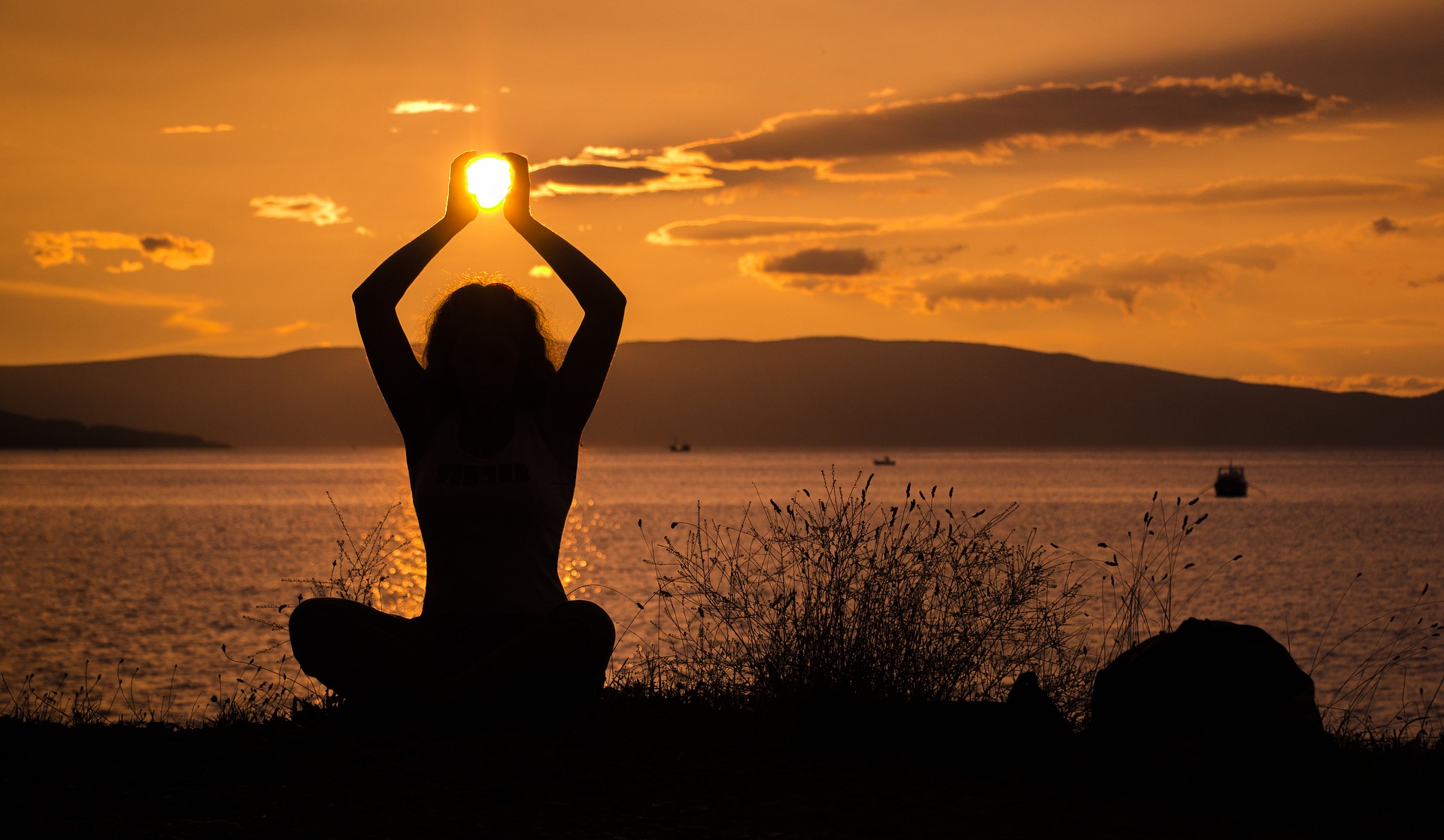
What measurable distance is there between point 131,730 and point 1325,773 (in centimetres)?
481

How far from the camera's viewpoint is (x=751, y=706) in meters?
5.84

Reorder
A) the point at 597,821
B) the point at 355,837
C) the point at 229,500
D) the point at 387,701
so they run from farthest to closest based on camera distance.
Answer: the point at 229,500
the point at 387,701
the point at 597,821
the point at 355,837

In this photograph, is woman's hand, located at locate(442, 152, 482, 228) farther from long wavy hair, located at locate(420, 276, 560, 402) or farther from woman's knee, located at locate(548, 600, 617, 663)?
woman's knee, located at locate(548, 600, 617, 663)

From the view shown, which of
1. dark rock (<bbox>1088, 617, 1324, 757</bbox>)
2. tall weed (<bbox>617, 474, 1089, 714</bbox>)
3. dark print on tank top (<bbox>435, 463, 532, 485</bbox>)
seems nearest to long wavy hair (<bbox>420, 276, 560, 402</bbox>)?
dark print on tank top (<bbox>435, 463, 532, 485</bbox>)

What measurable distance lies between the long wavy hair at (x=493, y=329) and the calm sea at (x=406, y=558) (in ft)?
7.00

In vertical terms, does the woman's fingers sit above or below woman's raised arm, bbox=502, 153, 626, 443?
above

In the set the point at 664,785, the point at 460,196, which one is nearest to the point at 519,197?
the point at 460,196

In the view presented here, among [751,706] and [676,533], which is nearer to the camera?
[751,706]

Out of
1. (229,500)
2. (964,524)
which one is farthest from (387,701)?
(229,500)

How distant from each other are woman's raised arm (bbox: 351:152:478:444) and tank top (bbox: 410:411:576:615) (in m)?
0.22

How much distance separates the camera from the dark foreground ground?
3906 mm

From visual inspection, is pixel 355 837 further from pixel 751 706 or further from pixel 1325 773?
pixel 1325 773

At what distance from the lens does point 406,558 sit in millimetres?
43812

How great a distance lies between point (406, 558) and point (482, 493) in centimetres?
4076
